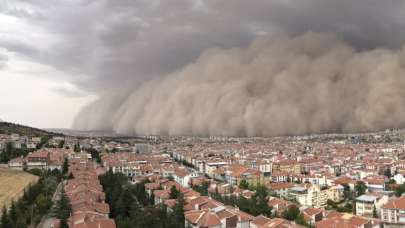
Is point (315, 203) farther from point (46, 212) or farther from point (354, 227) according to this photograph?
point (46, 212)

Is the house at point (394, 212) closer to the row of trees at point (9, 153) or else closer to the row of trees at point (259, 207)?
the row of trees at point (259, 207)

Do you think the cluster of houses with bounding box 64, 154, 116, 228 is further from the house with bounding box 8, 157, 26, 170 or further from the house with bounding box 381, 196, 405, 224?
the house with bounding box 381, 196, 405, 224

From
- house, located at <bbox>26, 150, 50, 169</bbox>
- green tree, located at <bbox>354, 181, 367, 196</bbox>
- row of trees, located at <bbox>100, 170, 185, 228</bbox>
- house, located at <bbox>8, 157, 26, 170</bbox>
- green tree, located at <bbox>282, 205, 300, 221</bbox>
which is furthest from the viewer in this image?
house, located at <bbox>26, 150, 50, 169</bbox>

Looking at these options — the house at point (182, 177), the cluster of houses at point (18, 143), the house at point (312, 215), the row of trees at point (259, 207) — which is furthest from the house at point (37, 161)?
the house at point (312, 215)

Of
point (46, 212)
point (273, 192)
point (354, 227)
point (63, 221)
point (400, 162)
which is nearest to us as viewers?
point (63, 221)

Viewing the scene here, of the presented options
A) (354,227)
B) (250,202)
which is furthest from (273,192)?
(354,227)

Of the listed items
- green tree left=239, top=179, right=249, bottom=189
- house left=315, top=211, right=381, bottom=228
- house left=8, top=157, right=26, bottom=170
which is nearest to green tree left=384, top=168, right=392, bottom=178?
green tree left=239, top=179, right=249, bottom=189

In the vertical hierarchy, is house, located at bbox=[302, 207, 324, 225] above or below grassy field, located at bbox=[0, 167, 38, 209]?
below
